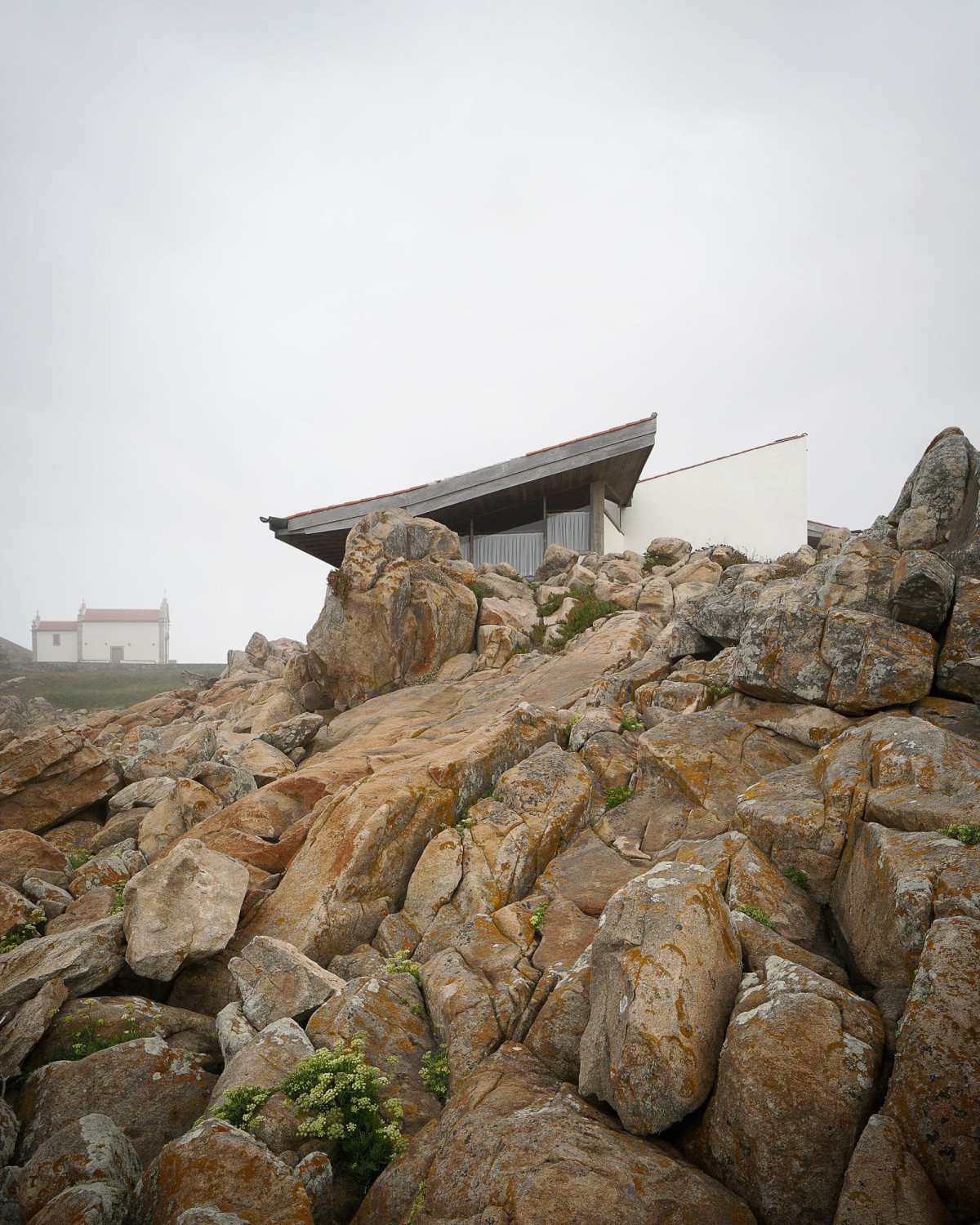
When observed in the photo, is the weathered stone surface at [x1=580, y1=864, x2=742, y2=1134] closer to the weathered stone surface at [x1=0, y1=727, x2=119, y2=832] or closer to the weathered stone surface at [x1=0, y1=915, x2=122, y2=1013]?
the weathered stone surface at [x1=0, y1=915, x2=122, y2=1013]

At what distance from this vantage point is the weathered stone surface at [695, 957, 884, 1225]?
4.96 m

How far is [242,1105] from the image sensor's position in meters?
6.54

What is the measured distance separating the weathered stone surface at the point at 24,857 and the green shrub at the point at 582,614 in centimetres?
1411

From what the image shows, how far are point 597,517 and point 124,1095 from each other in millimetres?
25956

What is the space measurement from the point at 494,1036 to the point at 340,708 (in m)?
15.8

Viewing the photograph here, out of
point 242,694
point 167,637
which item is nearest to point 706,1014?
point 242,694

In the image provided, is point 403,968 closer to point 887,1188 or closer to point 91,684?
point 887,1188

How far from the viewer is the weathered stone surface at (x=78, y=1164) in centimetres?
587

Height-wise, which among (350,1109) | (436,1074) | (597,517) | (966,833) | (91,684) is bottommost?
(436,1074)

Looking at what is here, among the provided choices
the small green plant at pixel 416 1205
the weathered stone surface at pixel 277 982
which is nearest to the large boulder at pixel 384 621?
the weathered stone surface at pixel 277 982

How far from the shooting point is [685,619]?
15.9 meters

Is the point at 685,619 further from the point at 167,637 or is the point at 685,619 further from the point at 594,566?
the point at 167,637

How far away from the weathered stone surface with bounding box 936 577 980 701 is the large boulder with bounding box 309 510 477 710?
1436 centimetres

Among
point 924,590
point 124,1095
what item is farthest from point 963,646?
point 124,1095
